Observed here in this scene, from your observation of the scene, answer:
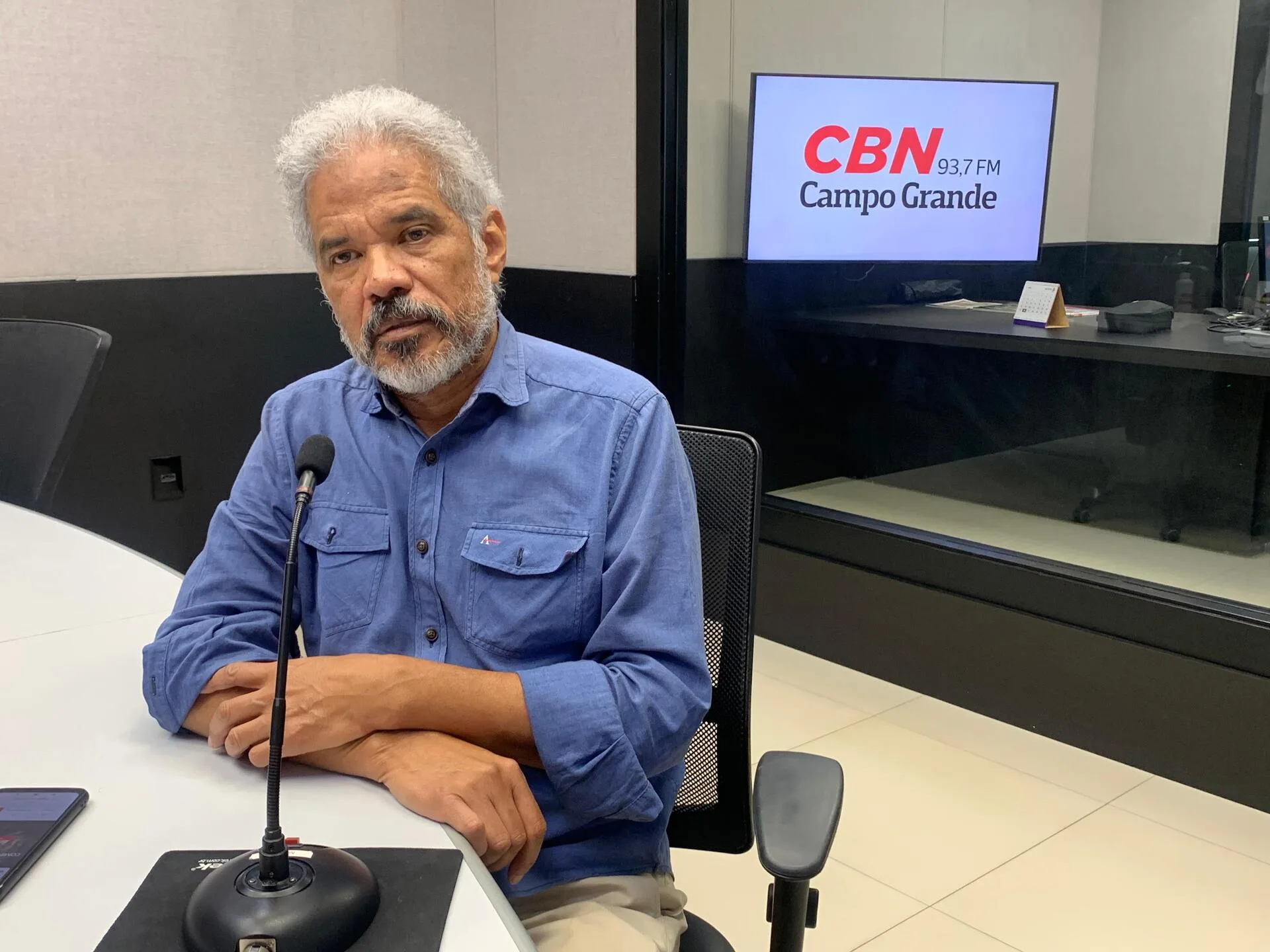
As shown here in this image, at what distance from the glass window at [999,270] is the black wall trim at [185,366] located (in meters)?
0.52

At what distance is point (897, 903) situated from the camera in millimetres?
2068

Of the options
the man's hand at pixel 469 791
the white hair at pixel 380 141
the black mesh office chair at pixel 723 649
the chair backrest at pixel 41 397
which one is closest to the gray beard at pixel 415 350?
the white hair at pixel 380 141

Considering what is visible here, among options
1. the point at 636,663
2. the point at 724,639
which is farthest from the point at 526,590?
the point at 724,639

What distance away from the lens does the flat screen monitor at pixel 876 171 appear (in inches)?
124

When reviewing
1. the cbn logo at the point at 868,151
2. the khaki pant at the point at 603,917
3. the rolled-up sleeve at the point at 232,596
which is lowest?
the khaki pant at the point at 603,917

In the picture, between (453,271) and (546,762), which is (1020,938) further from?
(453,271)

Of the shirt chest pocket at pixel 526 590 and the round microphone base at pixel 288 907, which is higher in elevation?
the shirt chest pocket at pixel 526 590

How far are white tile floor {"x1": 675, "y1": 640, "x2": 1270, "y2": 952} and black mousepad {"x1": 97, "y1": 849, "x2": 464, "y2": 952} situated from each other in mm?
1225

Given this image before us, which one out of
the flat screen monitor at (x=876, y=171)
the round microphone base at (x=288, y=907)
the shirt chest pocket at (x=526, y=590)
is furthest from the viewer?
the flat screen monitor at (x=876, y=171)

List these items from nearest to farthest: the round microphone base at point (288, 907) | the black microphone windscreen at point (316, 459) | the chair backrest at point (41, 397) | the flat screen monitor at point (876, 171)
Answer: the round microphone base at point (288, 907)
the black microphone windscreen at point (316, 459)
the chair backrest at point (41, 397)
the flat screen monitor at point (876, 171)

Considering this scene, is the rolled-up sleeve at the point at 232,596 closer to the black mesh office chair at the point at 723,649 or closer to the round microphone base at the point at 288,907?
the round microphone base at the point at 288,907

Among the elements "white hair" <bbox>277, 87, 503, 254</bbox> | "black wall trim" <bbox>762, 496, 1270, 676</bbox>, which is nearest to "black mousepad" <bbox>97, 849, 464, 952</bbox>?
"white hair" <bbox>277, 87, 503, 254</bbox>

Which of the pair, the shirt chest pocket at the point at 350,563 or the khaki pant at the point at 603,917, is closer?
the khaki pant at the point at 603,917

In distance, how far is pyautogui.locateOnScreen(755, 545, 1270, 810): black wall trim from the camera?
7.86 ft
